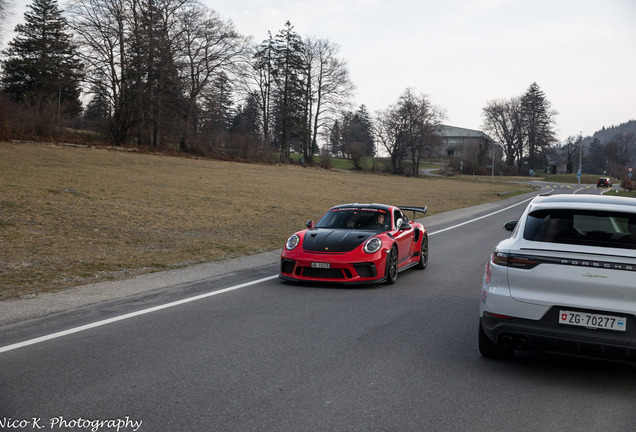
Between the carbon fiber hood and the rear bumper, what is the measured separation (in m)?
4.32

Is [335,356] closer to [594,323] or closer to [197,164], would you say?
[594,323]

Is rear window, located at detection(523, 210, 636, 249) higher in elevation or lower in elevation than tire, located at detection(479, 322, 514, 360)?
higher

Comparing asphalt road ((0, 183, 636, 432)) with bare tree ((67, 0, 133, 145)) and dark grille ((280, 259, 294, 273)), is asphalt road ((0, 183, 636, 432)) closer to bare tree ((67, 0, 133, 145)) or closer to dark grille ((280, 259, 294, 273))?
dark grille ((280, 259, 294, 273))

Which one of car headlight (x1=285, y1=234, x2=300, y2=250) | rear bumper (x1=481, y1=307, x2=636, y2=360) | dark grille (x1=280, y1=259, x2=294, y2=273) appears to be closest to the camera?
rear bumper (x1=481, y1=307, x2=636, y2=360)

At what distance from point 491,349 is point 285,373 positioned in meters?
2.04

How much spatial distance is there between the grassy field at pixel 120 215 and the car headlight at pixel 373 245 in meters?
4.15

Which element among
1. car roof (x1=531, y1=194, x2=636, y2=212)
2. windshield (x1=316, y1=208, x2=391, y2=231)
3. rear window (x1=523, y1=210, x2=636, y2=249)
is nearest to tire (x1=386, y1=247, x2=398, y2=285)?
windshield (x1=316, y1=208, x2=391, y2=231)

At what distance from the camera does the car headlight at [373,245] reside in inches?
363

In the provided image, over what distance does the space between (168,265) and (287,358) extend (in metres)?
6.40

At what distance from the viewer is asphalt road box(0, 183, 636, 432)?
3.98m

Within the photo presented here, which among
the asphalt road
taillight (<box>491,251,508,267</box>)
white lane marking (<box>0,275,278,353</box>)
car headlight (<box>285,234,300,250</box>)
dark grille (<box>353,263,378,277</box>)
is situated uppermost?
taillight (<box>491,251,508,267</box>)

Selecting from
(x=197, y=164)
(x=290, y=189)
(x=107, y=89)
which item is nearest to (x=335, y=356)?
(x=290, y=189)

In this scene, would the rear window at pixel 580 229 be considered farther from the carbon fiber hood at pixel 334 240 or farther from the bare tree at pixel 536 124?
the bare tree at pixel 536 124

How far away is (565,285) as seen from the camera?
4773 mm
